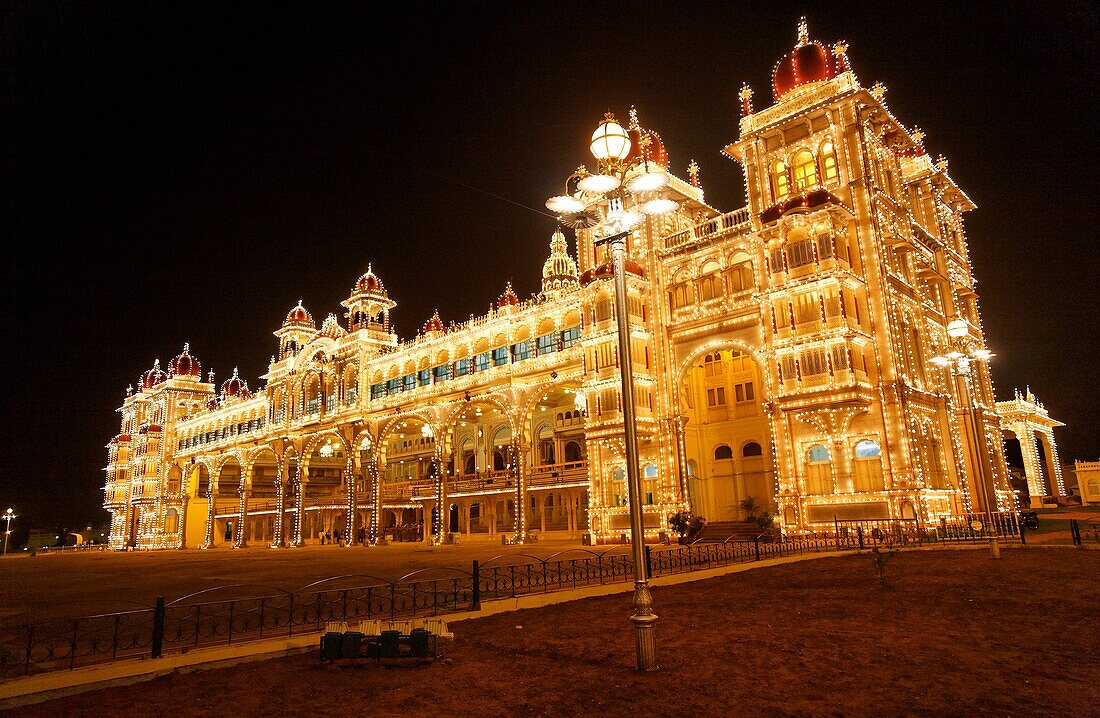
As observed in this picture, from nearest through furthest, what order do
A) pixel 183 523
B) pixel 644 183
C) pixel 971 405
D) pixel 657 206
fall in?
1. pixel 644 183
2. pixel 657 206
3. pixel 971 405
4. pixel 183 523

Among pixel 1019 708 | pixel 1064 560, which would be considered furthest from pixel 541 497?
pixel 1019 708

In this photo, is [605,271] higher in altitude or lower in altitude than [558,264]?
lower

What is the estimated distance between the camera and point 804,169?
102ft

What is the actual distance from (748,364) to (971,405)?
12417 mm

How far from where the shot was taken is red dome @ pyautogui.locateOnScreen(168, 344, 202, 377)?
77375 millimetres

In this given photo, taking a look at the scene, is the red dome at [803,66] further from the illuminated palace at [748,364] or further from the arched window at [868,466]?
the arched window at [868,466]

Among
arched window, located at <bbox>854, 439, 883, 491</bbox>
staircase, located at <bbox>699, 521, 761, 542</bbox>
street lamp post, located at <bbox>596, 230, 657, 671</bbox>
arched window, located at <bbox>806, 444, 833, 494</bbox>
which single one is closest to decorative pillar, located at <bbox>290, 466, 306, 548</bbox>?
staircase, located at <bbox>699, 521, 761, 542</bbox>

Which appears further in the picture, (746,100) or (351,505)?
(351,505)

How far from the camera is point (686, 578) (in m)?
15.7

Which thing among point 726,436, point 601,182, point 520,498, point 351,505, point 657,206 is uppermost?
point 601,182

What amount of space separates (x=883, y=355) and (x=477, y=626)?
22695 millimetres

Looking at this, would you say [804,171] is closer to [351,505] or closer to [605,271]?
[605,271]

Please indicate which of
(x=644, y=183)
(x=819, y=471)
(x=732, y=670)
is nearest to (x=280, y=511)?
(x=819, y=471)

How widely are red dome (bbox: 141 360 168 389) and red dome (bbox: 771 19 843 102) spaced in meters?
77.9
